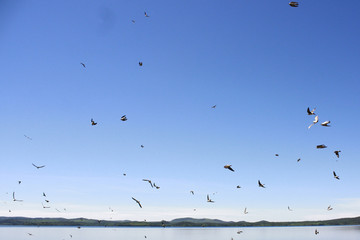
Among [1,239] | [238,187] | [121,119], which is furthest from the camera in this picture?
[1,239]

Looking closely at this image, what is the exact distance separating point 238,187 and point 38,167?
20014 mm

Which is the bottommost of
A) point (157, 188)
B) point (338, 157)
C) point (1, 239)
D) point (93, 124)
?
point (1, 239)

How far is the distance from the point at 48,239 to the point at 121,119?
354 feet

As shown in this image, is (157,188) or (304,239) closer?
(157,188)

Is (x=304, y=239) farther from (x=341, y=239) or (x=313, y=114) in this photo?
(x=313, y=114)

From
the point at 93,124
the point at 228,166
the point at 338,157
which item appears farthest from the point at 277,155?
the point at 93,124

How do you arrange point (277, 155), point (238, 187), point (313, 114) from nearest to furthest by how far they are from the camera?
point (313, 114), point (277, 155), point (238, 187)

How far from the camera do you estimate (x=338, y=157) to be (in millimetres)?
23141

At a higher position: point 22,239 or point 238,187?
point 238,187

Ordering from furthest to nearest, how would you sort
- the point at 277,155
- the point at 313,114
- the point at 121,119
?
the point at 277,155, the point at 121,119, the point at 313,114

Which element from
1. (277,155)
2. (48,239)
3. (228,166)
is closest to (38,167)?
(228,166)

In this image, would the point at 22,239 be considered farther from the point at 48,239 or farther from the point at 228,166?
the point at 228,166

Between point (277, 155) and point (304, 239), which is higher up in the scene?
point (277, 155)

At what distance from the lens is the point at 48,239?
115 m
